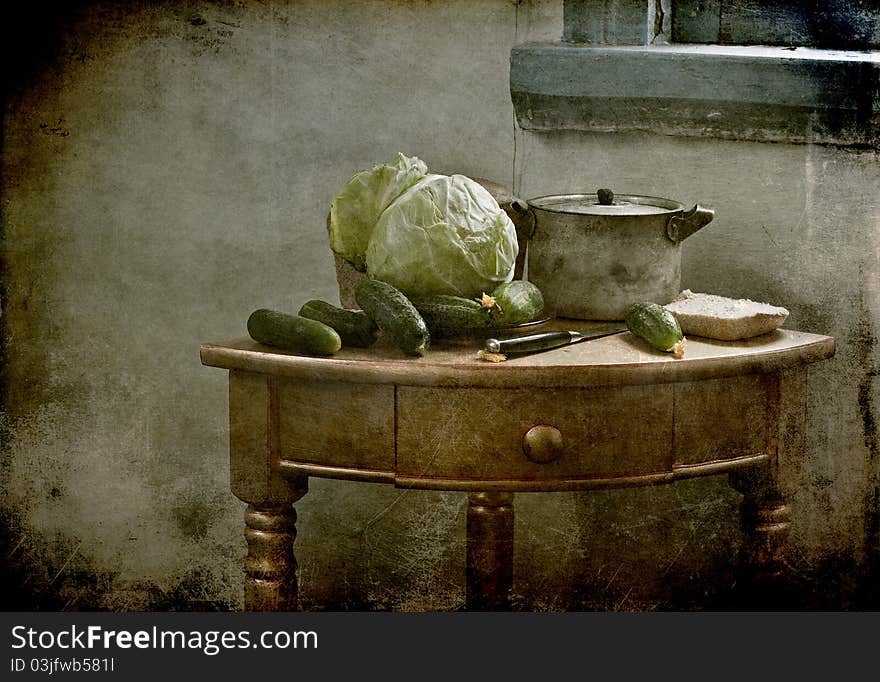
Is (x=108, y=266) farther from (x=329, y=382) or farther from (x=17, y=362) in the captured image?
(x=329, y=382)

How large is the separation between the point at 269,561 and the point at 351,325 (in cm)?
45

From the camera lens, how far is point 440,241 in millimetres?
2213

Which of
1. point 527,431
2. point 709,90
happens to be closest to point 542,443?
point 527,431

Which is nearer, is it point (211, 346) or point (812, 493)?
point (211, 346)

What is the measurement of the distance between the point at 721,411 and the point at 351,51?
1.21 meters

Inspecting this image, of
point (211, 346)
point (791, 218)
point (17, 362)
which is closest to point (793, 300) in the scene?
point (791, 218)

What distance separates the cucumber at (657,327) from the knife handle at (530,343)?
0.40ft

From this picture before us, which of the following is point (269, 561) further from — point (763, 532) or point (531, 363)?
point (763, 532)

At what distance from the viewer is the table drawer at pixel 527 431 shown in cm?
206

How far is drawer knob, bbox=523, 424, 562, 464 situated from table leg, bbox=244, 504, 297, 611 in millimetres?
465

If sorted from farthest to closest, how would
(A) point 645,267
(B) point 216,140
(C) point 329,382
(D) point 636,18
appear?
1. (B) point 216,140
2. (D) point 636,18
3. (A) point 645,267
4. (C) point 329,382

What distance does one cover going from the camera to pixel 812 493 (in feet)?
9.15
